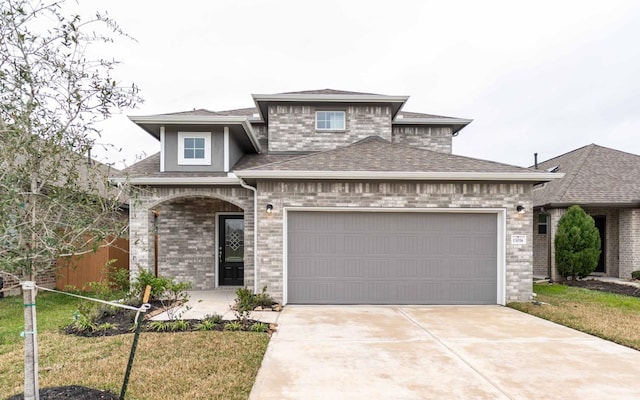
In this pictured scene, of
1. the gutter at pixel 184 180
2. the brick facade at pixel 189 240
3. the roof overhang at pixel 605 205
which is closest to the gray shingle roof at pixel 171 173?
the gutter at pixel 184 180

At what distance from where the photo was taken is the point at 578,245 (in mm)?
11766

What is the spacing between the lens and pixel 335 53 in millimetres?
19516

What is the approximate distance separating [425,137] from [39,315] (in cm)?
1184

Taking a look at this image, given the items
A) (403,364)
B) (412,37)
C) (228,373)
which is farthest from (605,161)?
Result: (228,373)

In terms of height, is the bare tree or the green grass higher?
the bare tree

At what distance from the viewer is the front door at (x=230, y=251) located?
36.8ft

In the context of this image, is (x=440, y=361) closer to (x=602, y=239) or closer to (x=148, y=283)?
(x=148, y=283)

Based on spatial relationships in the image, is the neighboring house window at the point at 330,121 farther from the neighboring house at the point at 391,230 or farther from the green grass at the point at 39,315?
the green grass at the point at 39,315

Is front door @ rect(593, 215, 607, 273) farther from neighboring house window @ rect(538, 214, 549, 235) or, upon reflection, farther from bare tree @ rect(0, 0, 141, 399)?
bare tree @ rect(0, 0, 141, 399)

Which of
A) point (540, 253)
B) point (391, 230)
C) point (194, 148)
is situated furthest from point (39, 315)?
point (540, 253)

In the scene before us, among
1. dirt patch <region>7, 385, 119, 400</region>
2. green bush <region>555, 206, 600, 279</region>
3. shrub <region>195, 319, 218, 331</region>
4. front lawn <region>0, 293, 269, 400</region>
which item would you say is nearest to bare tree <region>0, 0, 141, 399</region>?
dirt patch <region>7, 385, 119, 400</region>

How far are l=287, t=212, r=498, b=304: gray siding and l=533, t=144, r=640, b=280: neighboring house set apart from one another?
18.3 ft

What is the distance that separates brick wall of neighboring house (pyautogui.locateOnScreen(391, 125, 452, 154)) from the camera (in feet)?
44.4

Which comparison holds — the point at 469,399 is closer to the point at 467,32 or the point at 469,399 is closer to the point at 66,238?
the point at 66,238
